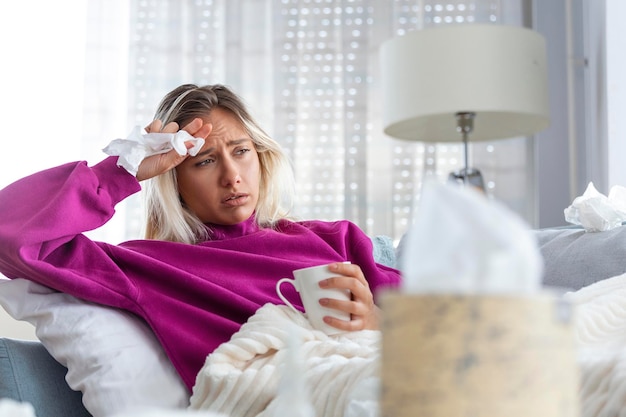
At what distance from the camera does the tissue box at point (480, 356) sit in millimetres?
402

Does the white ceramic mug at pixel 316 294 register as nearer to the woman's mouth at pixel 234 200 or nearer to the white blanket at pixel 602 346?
the white blanket at pixel 602 346

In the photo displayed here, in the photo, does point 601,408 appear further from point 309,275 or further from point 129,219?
point 129,219

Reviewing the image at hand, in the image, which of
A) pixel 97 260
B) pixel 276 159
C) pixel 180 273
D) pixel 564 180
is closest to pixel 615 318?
pixel 180 273

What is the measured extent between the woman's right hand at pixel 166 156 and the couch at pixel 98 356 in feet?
1.07

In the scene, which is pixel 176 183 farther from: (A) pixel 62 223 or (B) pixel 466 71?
(B) pixel 466 71

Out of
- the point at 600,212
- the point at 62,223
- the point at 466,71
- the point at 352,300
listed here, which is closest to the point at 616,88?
the point at 466,71

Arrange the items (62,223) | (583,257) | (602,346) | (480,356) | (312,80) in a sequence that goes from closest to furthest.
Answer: (480,356), (602,346), (62,223), (583,257), (312,80)

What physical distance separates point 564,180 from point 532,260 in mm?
3131

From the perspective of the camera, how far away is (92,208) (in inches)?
62.9

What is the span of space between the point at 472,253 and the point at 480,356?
0.05m

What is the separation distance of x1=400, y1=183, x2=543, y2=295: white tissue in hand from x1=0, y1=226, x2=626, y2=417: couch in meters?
1.02

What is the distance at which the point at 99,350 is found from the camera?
4.49 feet

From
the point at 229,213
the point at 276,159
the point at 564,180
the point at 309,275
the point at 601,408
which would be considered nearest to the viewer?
the point at 601,408

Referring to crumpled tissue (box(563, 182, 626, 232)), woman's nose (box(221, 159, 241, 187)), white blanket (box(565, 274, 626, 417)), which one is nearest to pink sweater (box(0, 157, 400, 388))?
woman's nose (box(221, 159, 241, 187))
